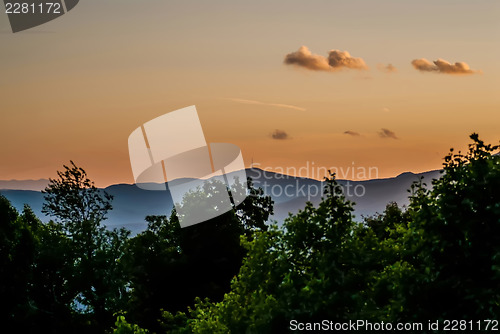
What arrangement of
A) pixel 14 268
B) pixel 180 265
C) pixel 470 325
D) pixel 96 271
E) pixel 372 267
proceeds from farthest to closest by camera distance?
1. pixel 96 271
2. pixel 14 268
3. pixel 180 265
4. pixel 372 267
5. pixel 470 325

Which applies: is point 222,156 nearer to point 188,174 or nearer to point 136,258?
point 188,174

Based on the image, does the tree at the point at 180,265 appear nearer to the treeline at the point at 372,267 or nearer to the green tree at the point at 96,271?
the treeline at the point at 372,267

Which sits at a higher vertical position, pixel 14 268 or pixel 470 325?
pixel 14 268

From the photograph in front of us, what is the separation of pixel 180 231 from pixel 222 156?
18401 millimetres

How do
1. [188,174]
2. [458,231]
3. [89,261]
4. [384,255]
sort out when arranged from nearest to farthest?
[458,231] → [384,255] → [188,174] → [89,261]

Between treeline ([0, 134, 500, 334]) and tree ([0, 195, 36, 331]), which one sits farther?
tree ([0, 195, 36, 331])

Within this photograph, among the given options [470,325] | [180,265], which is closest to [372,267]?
[470,325]

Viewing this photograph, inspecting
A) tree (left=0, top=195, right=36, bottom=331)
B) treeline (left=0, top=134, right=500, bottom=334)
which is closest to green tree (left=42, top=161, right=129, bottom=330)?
tree (left=0, top=195, right=36, bottom=331)

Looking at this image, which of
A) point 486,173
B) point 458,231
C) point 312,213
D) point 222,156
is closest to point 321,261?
point 312,213

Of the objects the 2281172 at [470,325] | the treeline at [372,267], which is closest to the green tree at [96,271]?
the treeline at [372,267]

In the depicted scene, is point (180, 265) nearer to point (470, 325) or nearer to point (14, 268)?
point (14, 268)

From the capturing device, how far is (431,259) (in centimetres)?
2636

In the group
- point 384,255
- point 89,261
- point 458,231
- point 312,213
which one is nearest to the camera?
point 458,231

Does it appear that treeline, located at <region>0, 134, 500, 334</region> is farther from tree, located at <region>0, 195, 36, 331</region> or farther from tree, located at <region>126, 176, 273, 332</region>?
tree, located at <region>0, 195, 36, 331</region>
